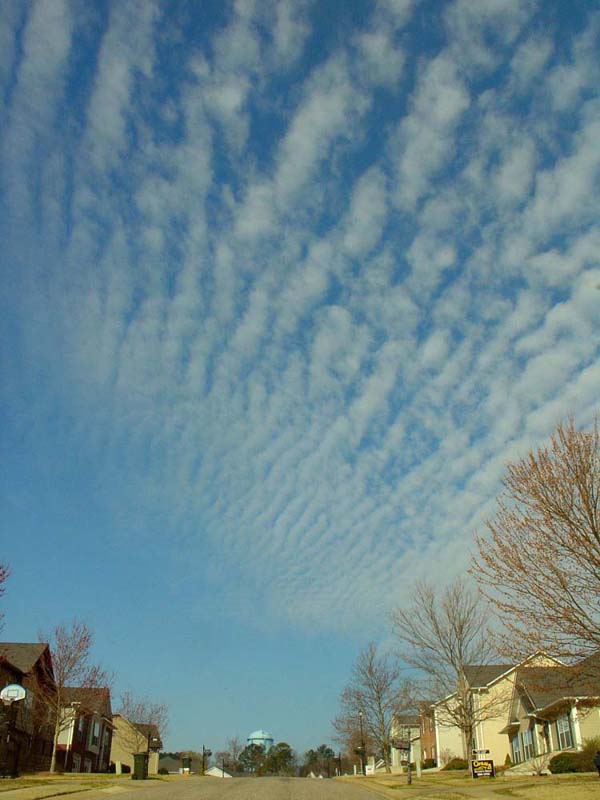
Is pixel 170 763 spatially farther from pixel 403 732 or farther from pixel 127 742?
pixel 403 732

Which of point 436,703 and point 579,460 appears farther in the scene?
point 436,703

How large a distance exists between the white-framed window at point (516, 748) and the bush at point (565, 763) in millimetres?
15505

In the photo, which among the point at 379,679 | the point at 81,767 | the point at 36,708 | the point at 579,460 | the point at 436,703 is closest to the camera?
the point at 579,460

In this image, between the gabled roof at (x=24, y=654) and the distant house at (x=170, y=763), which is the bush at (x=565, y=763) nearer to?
the gabled roof at (x=24, y=654)

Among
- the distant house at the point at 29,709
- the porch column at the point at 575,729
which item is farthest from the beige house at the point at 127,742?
the porch column at the point at 575,729

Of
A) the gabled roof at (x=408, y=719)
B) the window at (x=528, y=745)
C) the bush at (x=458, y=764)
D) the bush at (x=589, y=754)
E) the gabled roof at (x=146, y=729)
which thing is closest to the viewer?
the bush at (x=589, y=754)

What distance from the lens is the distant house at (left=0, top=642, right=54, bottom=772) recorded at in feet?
161

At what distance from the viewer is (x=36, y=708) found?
179 feet

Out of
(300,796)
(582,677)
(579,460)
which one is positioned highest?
(579,460)

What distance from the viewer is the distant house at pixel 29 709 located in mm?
49219

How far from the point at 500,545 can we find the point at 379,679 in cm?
4702

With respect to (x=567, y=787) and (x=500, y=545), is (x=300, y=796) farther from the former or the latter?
(x=500, y=545)

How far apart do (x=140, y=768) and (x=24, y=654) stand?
23.0 meters

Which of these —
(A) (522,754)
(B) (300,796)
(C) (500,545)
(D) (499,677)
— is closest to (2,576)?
(B) (300,796)
